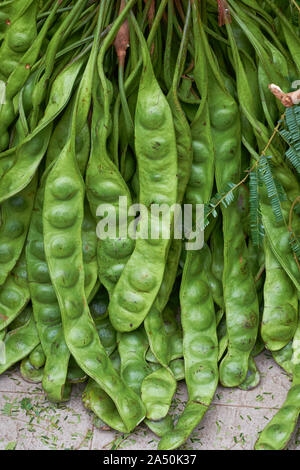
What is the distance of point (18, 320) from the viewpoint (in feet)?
5.90

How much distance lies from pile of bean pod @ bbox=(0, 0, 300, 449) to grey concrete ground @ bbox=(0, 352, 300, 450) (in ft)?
0.09

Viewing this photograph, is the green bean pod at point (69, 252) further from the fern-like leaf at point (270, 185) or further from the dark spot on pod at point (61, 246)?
the fern-like leaf at point (270, 185)

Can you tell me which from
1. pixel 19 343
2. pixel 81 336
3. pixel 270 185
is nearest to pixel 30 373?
pixel 19 343

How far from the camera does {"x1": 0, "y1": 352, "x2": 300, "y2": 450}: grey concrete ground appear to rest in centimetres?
152

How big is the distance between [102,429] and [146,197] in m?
0.51

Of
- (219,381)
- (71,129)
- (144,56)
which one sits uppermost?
(144,56)

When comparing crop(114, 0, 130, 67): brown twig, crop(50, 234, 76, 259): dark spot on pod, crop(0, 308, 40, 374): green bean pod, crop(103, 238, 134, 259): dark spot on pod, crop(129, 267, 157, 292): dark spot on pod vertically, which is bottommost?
crop(0, 308, 40, 374): green bean pod

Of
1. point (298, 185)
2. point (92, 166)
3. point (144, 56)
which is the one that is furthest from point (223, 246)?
point (144, 56)

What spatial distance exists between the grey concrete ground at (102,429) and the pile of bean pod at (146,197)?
29 millimetres

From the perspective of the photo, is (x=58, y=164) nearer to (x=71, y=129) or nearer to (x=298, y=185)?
(x=71, y=129)

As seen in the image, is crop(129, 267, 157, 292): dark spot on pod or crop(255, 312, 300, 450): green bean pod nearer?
crop(255, 312, 300, 450): green bean pod

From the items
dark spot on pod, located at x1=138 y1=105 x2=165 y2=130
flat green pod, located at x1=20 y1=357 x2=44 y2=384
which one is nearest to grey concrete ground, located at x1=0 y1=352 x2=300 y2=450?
flat green pod, located at x1=20 y1=357 x2=44 y2=384

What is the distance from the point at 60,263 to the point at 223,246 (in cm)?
40

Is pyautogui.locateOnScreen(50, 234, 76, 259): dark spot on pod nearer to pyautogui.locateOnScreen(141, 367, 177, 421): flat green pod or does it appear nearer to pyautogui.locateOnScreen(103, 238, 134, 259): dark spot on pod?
pyautogui.locateOnScreen(103, 238, 134, 259): dark spot on pod
